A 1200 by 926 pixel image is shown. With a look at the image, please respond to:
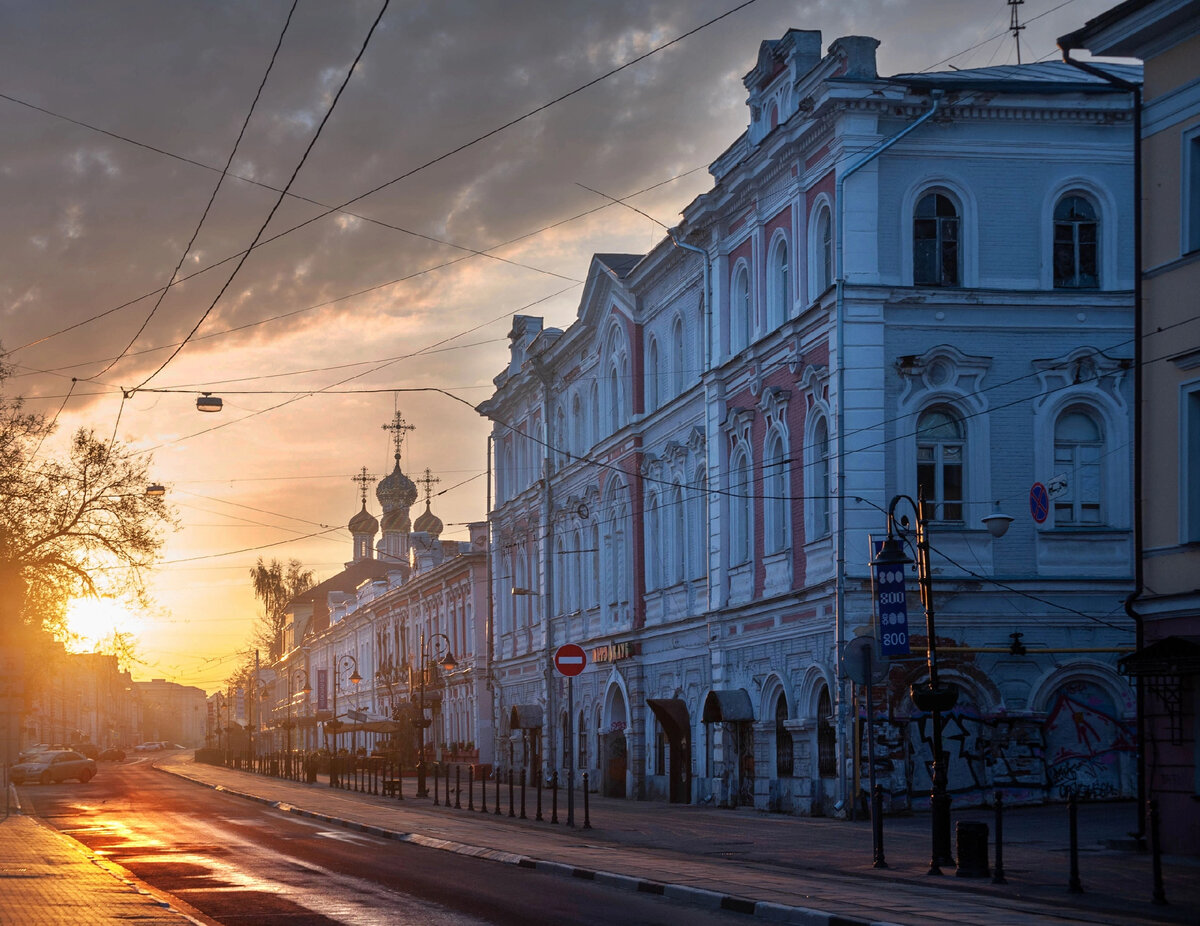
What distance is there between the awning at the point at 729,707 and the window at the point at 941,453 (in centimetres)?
669

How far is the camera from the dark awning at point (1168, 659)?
19.7m

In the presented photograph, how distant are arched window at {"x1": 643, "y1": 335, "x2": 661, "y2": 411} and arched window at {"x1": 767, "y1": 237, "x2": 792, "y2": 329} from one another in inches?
327

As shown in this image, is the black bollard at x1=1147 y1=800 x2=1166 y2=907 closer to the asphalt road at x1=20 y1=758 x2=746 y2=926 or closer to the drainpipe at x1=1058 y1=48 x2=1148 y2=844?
the asphalt road at x1=20 y1=758 x2=746 y2=926

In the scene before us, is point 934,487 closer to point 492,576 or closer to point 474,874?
point 474,874

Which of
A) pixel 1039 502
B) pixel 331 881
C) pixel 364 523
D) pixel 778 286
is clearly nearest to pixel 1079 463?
pixel 1039 502

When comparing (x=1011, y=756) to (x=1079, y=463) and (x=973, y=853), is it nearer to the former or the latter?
(x=1079, y=463)

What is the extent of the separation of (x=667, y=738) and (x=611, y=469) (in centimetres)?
813

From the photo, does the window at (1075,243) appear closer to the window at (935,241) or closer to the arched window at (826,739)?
the window at (935,241)

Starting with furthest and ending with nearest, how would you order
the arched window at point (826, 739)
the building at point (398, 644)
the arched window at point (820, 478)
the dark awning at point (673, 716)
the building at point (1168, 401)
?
the building at point (398, 644) → the dark awning at point (673, 716) → the arched window at point (820, 478) → the arched window at point (826, 739) → the building at point (1168, 401)

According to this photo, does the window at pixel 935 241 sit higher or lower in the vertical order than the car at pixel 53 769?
higher

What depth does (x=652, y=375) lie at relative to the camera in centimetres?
4278

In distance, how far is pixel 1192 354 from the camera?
2033 cm

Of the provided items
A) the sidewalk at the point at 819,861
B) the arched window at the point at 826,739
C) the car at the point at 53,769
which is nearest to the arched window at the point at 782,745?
the sidewalk at the point at 819,861

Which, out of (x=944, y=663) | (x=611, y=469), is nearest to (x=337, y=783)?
(x=611, y=469)
